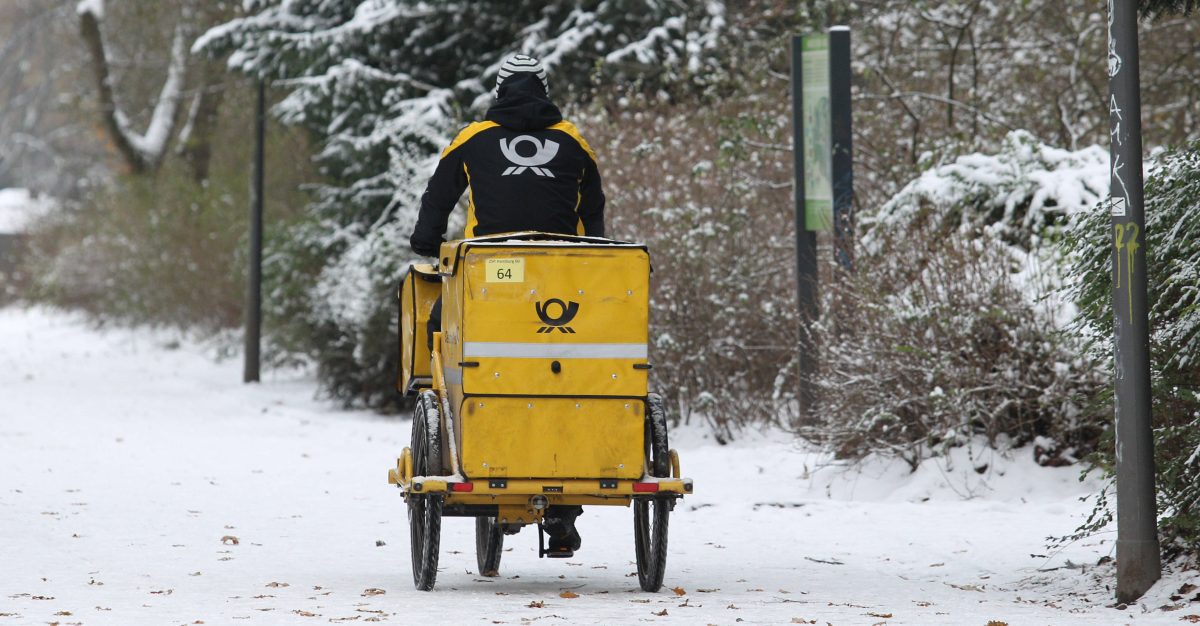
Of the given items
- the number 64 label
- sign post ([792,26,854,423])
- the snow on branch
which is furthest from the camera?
the snow on branch

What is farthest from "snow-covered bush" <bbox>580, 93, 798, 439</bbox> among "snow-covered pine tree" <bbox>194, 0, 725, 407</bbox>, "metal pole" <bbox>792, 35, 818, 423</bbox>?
"snow-covered pine tree" <bbox>194, 0, 725, 407</bbox>

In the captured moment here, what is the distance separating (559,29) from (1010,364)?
11428 millimetres

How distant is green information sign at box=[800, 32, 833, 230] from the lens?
12.6 meters

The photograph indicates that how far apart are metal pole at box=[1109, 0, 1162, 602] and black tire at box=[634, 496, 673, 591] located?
1808mm

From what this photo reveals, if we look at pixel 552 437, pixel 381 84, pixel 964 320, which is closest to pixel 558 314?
pixel 552 437

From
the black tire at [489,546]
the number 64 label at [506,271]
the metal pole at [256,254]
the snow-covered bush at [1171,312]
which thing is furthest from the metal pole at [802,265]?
the metal pole at [256,254]

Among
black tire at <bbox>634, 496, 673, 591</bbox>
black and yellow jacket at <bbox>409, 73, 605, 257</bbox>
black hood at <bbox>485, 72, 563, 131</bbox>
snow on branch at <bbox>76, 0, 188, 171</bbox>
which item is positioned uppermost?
snow on branch at <bbox>76, 0, 188, 171</bbox>

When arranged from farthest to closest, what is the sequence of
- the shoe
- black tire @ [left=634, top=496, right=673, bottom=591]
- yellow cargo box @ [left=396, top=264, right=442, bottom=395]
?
1. yellow cargo box @ [left=396, top=264, right=442, bottom=395]
2. the shoe
3. black tire @ [left=634, top=496, right=673, bottom=591]

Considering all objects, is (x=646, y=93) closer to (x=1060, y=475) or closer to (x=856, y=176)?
(x=856, y=176)

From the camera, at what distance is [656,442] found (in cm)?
705

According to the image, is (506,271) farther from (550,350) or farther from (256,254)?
(256,254)

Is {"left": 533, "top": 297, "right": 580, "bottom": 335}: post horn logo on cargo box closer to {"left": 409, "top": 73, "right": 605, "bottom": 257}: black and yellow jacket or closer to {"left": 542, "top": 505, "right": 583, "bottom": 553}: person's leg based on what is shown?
{"left": 409, "top": 73, "right": 605, "bottom": 257}: black and yellow jacket

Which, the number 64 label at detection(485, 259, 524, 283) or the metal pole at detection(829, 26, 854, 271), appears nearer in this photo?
the number 64 label at detection(485, 259, 524, 283)

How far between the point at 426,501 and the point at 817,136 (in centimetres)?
657
